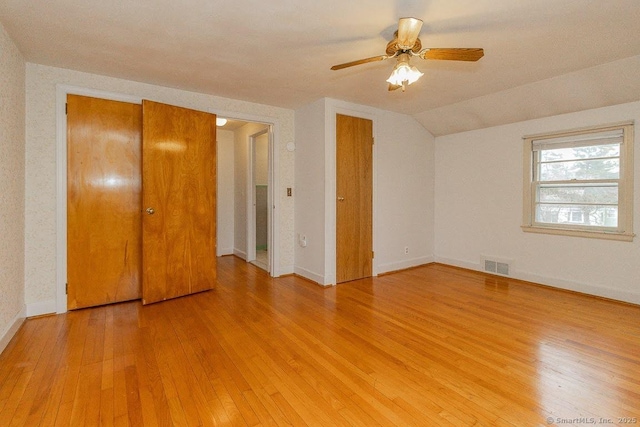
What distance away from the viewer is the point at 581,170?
138 inches

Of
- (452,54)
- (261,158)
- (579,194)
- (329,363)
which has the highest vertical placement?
(452,54)

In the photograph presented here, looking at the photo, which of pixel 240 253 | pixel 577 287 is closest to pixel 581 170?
pixel 577 287

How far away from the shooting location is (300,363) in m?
2.00

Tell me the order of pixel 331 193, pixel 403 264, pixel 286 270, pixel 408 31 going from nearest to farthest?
1. pixel 408 31
2. pixel 331 193
3. pixel 286 270
4. pixel 403 264

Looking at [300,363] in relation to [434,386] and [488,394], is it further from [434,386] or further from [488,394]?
[488,394]

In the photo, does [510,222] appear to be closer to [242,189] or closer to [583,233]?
[583,233]

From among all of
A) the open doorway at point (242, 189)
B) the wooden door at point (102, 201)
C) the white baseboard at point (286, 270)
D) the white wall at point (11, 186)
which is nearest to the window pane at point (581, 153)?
the white baseboard at point (286, 270)

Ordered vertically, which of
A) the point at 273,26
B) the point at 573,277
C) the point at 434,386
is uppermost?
the point at 273,26

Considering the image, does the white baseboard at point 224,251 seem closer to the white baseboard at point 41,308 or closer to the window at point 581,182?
the white baseboard at point 41,308

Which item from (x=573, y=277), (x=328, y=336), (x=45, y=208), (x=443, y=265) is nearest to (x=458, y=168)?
(x=443, y=265)

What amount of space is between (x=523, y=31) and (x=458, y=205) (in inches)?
114

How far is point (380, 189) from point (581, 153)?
2.40 m

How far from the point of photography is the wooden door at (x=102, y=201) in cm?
289

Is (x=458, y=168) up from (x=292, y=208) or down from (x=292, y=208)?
up
